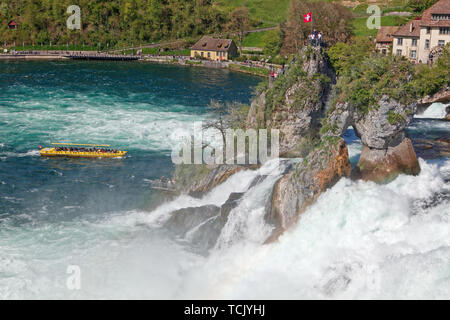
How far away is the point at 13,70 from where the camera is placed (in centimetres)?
12731

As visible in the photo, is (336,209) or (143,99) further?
(143,99)

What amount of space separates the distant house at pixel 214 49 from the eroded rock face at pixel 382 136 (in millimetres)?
104413

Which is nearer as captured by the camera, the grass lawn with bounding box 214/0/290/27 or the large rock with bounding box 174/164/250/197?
the large rock with bounding box 174/164/250/197

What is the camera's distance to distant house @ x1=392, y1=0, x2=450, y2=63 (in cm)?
9241

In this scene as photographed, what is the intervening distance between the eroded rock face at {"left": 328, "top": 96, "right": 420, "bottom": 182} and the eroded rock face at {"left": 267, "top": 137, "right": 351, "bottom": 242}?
9.28 feet

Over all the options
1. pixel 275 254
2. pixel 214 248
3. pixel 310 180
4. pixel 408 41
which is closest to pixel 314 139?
pixel 310 180

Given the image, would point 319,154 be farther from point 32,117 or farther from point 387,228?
point 32,117

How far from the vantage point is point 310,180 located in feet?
134

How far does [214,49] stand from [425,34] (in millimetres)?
65859

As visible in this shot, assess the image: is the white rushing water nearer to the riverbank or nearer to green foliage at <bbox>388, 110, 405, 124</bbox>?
green foliage at <bbox>388, 110, 405, 124</bbox>

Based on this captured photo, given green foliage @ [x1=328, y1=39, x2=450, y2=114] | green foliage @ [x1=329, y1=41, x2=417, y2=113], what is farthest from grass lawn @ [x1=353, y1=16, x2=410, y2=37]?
green foliage @ [x1=329, y1=41, x2=417, y2=113]

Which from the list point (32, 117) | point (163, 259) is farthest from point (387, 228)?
point (32, 117)

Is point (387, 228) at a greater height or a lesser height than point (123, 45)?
lesser
